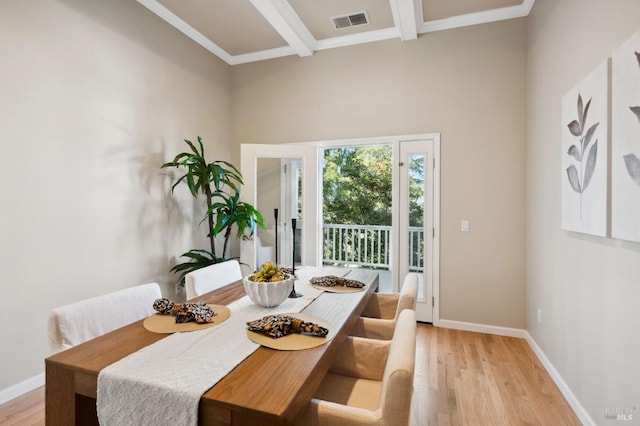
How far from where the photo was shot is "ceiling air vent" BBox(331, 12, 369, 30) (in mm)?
3227

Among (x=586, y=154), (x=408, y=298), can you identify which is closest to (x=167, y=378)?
(x=408, y=298)

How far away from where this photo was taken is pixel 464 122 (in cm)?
329

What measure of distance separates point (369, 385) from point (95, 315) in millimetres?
1345

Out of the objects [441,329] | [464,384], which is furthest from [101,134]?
[441,329]

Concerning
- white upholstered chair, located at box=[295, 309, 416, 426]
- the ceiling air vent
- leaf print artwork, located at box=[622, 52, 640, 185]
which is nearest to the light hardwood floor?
white upholstered chair, located at box=[295, 309, 416, 426]

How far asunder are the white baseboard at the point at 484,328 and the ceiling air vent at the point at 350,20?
3241 mm

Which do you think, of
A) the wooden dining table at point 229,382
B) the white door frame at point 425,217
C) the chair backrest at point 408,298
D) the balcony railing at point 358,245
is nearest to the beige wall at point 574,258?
the white door frame at point 425,217

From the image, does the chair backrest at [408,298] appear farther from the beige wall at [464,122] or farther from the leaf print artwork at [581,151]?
the beige wall at [464,122]

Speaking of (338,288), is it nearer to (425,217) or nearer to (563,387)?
(563,387)

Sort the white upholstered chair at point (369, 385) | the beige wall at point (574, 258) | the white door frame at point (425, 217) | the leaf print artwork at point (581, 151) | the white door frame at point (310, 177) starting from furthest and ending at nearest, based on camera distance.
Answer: the white door frame at point (310, 177)
the white door frame at point (425, 217)
the leaf print artwork at point (581, 151)
the beige wall at point (574, 258)
the white upholstered chair at point (369, 385)

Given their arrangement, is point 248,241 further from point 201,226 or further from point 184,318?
point 184,318

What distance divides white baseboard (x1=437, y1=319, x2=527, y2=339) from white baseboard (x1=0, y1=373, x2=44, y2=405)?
3430 mm

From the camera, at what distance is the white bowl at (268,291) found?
5.24 feet

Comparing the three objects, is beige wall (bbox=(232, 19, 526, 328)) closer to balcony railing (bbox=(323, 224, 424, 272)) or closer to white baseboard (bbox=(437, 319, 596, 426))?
white baseboard (bbox=(437, 319, 596, 426))
